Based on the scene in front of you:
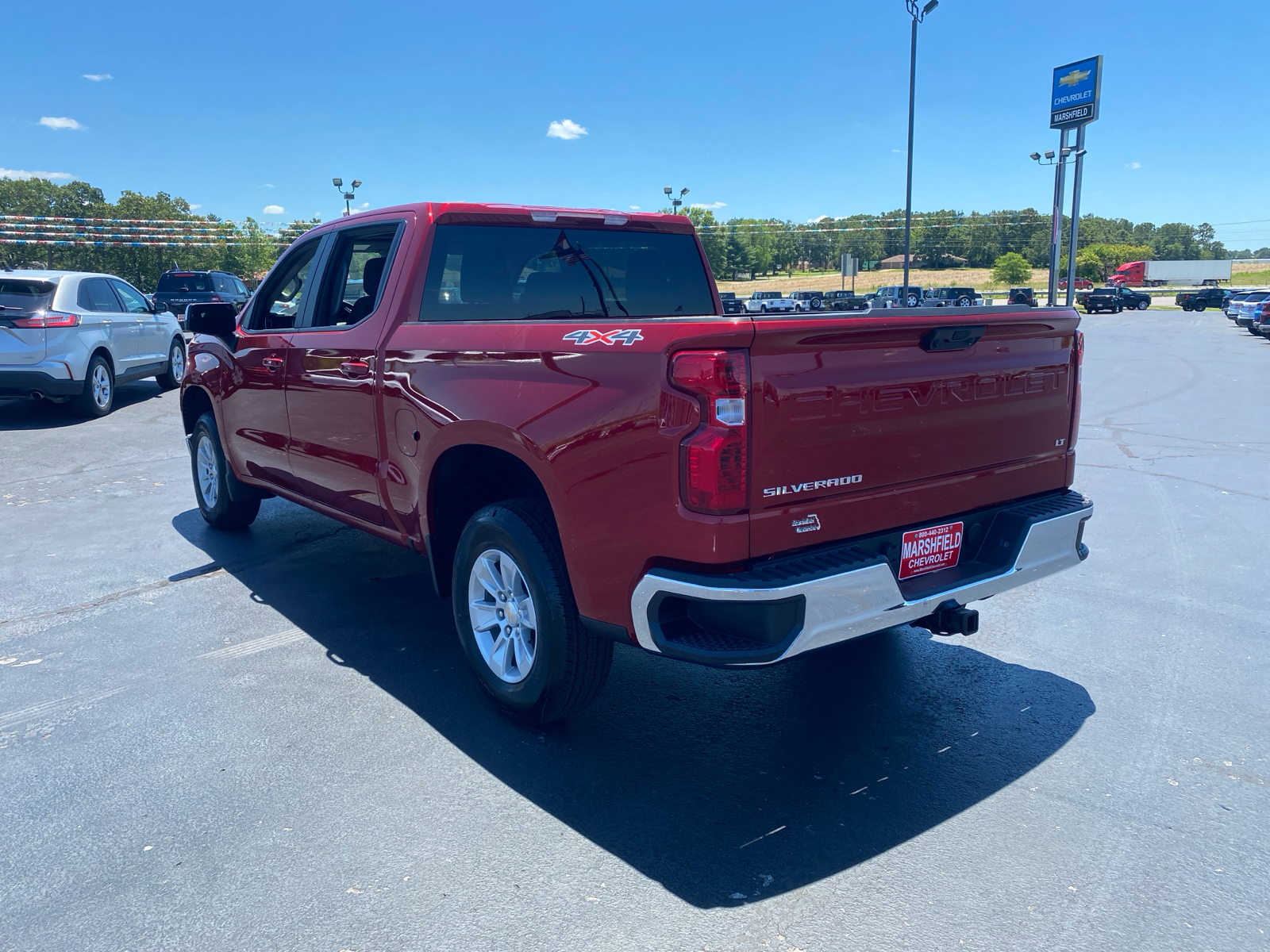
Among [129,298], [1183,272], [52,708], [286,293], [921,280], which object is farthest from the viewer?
[1183,272]

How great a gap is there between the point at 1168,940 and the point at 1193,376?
18115 mm

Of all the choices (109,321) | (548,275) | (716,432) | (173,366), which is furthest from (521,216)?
(173,366)

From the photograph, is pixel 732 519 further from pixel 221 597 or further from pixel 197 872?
pixel 221 597

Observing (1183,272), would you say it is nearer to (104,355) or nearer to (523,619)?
(104,355)

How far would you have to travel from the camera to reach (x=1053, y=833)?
9.97 feet

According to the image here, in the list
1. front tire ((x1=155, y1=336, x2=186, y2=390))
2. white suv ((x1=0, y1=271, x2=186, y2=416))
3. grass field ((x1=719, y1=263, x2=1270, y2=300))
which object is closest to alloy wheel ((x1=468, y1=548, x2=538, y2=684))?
white suv ((x1=0, y1=271, x2=186, y2=416))

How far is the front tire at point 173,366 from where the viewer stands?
1511 centimetres

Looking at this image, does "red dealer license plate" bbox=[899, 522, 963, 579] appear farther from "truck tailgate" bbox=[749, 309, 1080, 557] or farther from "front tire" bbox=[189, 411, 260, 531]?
"front tire" bbox=[189, 411, 260, 531]

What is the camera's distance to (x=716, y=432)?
9.31ft

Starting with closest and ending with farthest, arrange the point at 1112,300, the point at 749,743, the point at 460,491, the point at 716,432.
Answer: the point at 716,432 < the point at 749,743 < the point at 460,491 < the point at 1112,300

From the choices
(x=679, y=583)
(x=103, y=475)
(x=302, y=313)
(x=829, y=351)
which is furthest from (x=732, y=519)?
(x=103, y=475)

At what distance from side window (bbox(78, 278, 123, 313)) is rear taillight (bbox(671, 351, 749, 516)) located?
A: 11757 millimetres

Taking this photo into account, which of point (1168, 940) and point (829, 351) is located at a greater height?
point (829, 351)

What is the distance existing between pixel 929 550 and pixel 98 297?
40.9 ft
